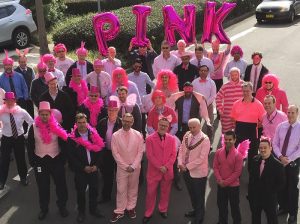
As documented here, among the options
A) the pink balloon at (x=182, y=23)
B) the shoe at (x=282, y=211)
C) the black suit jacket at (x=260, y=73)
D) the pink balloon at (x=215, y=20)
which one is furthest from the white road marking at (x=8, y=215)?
the pink balloon at (x=215, y=20)

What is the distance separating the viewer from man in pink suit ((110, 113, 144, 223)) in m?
6.86

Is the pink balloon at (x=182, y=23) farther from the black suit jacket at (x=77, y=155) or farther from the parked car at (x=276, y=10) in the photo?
the parked car at (x=276, y=10)

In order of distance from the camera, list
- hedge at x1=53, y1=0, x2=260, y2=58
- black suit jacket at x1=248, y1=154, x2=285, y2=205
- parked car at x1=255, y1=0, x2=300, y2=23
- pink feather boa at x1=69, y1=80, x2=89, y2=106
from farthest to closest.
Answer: parked car at x1=255, y1=0, x2=300, y2=23, hedge at x1=53, y1=0, x2=260, y2=58, pink feather boa at x1=69, y1=80, x2=89, y2=106, black suit jacket at x1=248, y1=154, x2=285, y2=205

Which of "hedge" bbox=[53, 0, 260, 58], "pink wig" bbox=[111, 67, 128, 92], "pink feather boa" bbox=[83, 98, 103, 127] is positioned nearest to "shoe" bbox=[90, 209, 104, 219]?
"pink feather boa" bbox=[83, 98, 103, 127]

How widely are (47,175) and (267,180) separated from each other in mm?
3183

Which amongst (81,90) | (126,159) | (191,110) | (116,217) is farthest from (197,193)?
(81,90)

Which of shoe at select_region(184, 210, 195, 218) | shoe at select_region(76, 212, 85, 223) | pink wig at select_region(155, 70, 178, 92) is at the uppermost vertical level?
pink wig at select_region(155, 70, 178, 92)

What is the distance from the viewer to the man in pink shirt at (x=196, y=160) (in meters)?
6.57

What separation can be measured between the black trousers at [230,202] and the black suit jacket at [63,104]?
312 cm

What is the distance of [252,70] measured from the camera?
9.58 m

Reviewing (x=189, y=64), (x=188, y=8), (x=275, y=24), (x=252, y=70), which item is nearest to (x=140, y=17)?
(x=188, y=8)

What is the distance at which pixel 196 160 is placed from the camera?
658 cm

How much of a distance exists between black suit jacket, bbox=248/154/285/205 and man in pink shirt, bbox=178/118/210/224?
74cm

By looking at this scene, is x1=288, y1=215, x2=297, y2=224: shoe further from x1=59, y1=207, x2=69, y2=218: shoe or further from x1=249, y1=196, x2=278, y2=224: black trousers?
x1=59, y1=207, x2=69, y2=218: shoe
